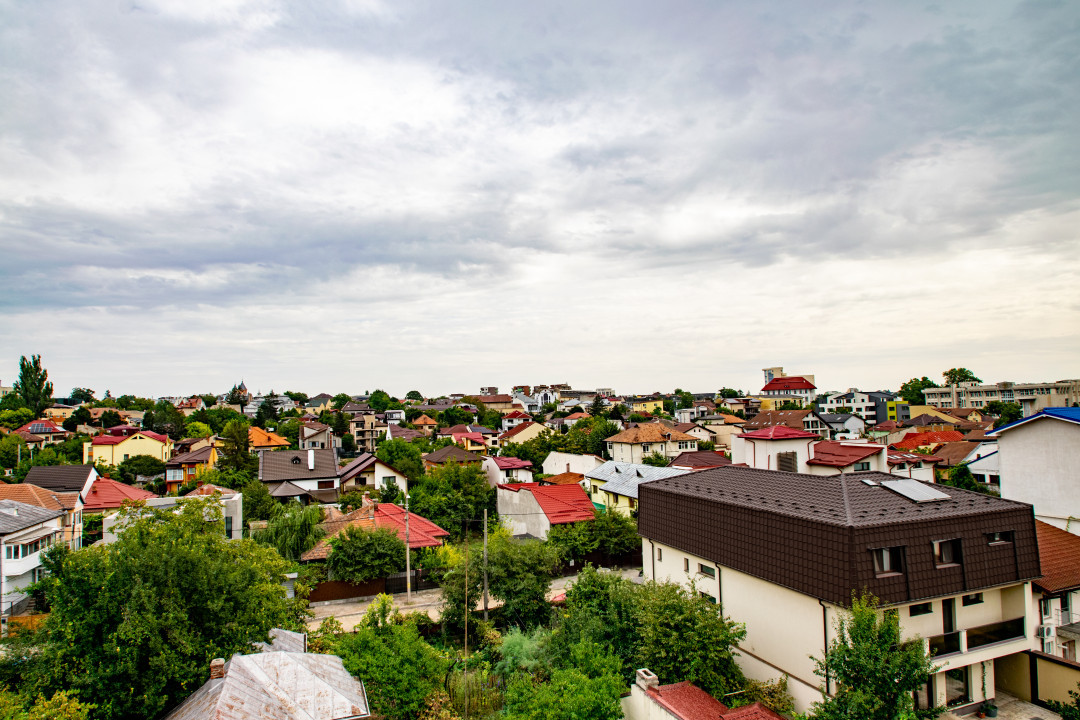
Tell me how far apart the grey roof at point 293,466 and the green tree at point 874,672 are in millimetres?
39015

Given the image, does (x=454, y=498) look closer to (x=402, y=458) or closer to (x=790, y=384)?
(x=402, y=458)

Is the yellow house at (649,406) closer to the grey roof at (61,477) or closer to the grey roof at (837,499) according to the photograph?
the grey roof at (61,477)

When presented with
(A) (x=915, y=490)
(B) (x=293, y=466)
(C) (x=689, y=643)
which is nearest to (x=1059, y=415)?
(A) (x=915, y=490)

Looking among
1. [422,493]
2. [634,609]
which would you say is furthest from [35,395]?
[634,609]

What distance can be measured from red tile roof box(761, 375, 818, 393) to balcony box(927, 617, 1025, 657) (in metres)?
109

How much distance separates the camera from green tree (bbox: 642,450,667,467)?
46.2 m

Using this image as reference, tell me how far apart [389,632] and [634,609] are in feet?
20.3

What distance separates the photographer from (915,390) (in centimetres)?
10619

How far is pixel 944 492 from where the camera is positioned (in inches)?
592

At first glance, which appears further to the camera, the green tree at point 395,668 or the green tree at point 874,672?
the green tree at point 395,668

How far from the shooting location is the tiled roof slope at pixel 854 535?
12.2 metres

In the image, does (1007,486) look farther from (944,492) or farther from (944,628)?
(944,628)

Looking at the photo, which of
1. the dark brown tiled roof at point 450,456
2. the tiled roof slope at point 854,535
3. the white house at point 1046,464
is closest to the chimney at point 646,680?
the tiled roof slope at point 854,535

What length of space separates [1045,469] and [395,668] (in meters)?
21.7
